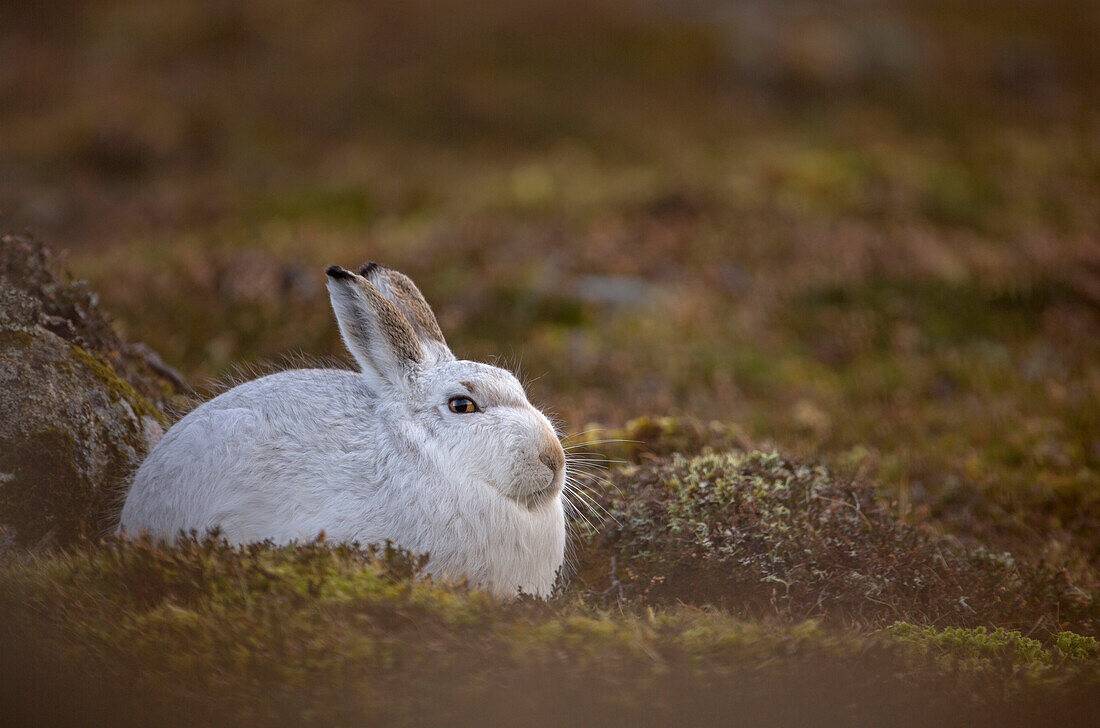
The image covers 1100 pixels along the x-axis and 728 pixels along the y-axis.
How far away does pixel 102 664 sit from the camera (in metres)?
3.75

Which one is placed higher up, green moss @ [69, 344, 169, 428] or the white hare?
green moss @ [69, 344, 169, 428]

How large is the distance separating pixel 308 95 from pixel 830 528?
22.5 metres

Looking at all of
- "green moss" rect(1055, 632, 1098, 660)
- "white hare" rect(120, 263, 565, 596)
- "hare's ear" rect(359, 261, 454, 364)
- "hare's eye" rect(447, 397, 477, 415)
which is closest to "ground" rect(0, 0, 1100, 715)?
"green moss" rect(1055, 632, 1098, 660)

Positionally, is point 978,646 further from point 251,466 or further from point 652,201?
point 652,201

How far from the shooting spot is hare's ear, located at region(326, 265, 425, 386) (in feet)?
17.1

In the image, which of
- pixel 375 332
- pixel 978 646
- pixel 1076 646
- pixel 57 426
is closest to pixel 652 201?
pixel 375 332

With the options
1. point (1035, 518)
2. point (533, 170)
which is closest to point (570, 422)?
point (1035, 518)

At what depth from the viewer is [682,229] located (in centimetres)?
1764

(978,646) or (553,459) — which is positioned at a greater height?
(553,459)

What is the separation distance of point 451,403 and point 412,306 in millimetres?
888

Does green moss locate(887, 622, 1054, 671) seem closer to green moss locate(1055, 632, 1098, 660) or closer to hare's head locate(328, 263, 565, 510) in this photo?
green moss locate(1055, 632, 1098, 660)

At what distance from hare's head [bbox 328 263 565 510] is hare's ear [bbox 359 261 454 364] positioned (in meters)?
0.03

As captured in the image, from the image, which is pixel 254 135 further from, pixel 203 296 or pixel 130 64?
pixel 203 296

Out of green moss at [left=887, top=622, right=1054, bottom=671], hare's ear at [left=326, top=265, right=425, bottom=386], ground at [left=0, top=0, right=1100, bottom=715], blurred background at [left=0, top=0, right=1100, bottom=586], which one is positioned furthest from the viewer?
blurred background at [left=0, top=0, right=1100, bottom=586]
